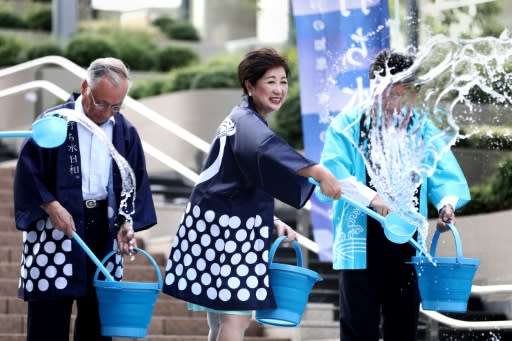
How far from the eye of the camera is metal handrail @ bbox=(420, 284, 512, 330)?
6.54m

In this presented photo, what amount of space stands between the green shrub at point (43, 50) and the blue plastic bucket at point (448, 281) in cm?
1261

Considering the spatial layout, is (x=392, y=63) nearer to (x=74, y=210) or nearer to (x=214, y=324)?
(x=214, y=324)

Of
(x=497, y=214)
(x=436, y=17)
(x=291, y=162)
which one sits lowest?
(x=497, y=214)

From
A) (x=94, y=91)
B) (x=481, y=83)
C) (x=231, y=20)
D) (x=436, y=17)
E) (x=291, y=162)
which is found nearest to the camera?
(x=291, y=162)

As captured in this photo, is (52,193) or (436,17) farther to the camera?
(436,17)

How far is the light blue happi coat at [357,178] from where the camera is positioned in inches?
225

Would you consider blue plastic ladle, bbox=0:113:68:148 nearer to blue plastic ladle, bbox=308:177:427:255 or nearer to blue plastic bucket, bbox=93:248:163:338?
blue plastic bucket, bbox=93:248:163:338

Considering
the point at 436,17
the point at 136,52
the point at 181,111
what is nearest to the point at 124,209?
the point at 436,17

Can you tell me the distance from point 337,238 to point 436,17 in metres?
5.23

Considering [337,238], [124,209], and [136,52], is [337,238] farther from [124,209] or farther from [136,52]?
[136,52]

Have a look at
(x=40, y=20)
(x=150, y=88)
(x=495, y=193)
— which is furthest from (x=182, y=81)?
(x=40, y=20)

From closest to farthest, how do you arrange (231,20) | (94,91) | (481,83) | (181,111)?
(94,91)
(481,83)
(181,111)
(231,20)

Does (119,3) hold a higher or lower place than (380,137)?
higher

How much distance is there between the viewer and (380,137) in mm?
5727
